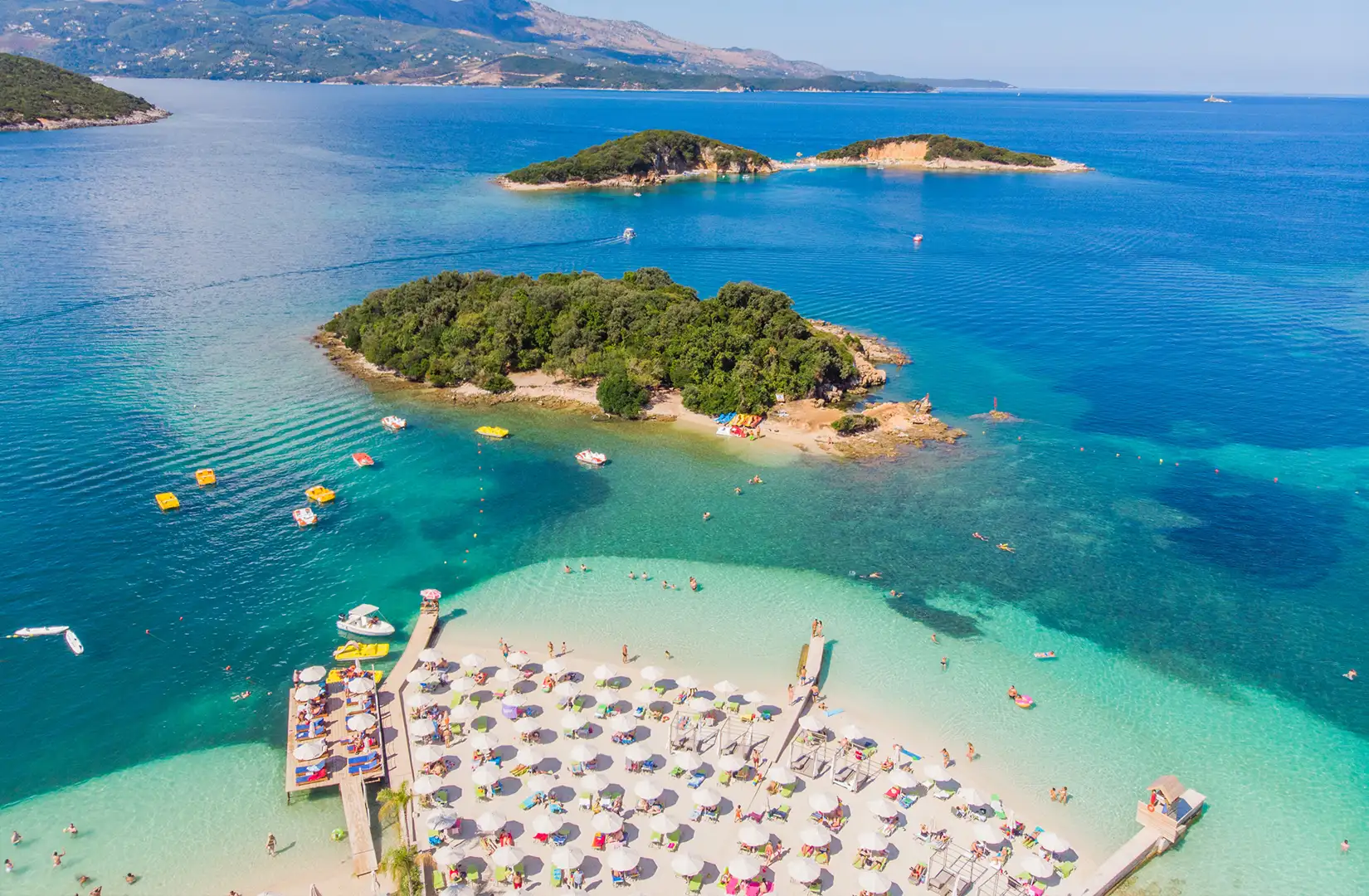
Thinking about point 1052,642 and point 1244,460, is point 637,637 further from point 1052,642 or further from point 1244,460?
point 1244,460

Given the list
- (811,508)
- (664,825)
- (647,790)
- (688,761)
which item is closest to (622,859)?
(664,825)

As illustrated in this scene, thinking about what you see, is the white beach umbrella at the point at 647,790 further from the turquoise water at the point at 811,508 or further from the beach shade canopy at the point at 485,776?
the turquoise water at the point at 811,508

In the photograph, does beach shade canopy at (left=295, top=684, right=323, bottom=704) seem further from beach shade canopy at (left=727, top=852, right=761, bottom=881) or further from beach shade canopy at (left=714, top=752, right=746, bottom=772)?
beach shade canopy at (left=727, top=852, right=761, bottom=881)

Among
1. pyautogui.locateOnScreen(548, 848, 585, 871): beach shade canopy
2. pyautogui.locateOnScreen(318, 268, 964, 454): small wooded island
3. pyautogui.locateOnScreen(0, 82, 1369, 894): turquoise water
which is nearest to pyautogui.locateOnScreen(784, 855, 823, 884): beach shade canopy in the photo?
pyautogui.locateOnScreen(548, 848, 585, 871): beach shade canopy

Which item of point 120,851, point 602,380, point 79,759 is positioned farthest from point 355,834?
point 602,380

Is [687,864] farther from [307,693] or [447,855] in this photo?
[307,693]

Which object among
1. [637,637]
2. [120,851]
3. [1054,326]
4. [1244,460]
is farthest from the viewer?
[1054,326]
